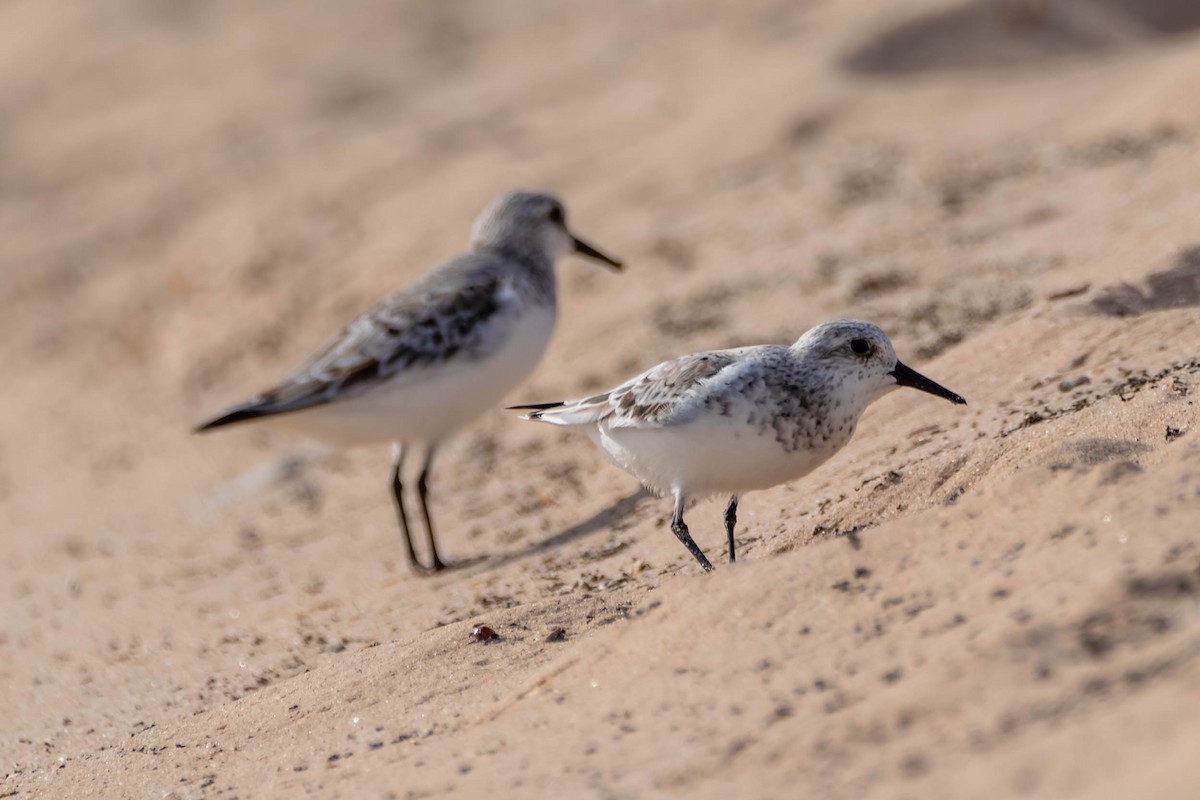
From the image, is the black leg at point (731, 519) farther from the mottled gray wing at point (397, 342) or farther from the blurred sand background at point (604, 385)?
the mottled gray wing at point (397, 342)

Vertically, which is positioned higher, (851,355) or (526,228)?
(526,228)

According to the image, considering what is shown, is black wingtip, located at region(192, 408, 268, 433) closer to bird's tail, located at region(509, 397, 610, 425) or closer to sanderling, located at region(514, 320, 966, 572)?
bird's tail, located at region(509, 397, 610, 425)

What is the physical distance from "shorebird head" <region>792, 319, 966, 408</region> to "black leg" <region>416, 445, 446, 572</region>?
9.01ft

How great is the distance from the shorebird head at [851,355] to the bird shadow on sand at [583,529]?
1.81 meters

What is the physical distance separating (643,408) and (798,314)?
9.68ft

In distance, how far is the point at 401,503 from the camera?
755cm

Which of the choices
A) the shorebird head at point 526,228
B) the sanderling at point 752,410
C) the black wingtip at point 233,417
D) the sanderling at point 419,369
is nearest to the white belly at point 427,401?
the sanderling at point 419,369

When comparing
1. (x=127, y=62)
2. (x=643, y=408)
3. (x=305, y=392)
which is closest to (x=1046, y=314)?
(x=643, y=408)

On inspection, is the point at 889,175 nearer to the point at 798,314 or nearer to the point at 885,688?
the point at 798,314

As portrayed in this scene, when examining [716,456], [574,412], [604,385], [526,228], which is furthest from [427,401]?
[716,456]

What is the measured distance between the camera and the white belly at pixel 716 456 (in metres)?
4.88

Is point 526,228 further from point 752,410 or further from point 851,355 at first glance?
point 752,410

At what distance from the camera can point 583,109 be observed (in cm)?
1315

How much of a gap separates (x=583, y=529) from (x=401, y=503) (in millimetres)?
1329
